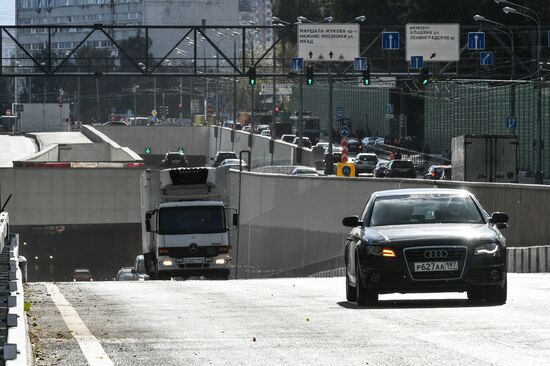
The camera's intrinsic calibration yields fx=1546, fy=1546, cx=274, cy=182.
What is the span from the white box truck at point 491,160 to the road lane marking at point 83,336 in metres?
41.4

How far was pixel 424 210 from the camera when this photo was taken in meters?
18.0

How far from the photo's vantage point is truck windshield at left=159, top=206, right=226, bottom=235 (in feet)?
129

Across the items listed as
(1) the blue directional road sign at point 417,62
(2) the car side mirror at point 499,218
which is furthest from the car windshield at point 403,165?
(2) the car side mirror at point 499,218

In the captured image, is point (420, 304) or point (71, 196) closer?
point (420, 304)

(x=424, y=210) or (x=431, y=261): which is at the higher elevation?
(x=424, y=210)

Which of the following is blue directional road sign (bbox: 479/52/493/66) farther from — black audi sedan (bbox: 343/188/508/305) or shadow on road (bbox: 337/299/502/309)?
black audi sedan (bbox: 343/188/508/305)

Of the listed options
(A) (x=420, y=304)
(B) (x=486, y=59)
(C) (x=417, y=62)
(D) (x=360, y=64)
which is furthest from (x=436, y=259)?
(B) (x=486, y=59)

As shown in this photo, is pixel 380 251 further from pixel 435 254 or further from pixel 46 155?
pixel 46 155

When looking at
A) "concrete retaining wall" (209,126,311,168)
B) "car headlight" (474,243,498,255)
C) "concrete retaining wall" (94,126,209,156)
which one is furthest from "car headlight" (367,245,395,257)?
"concrete retaining wall" (94,126,209,156)

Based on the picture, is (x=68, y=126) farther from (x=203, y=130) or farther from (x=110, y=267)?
(x=110, y=267)

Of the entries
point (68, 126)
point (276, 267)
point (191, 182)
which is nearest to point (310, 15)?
point (68, 126)

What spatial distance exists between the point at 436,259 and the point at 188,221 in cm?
2294

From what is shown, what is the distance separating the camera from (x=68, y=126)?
174 metres

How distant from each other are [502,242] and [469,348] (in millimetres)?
5368
